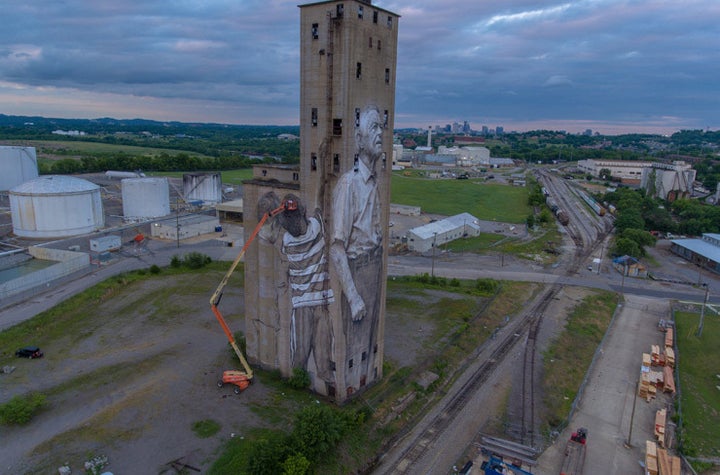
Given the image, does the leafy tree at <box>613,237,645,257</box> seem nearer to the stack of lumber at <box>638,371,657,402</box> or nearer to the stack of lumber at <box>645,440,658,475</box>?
the stack of lumber at <box>638,371,657,402</box>

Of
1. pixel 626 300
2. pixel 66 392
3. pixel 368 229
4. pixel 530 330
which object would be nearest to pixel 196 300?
pixel 66 392

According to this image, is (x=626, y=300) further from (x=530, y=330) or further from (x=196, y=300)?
(x=196, y=300)

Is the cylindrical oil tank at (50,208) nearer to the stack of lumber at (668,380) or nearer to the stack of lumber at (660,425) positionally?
the stack of lumber at (660,425)

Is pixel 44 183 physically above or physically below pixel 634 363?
above

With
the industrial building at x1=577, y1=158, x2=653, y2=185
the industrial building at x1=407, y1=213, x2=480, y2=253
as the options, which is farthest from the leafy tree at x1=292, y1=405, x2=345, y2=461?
the industrial building at x1=577, y1=158, x2=653, y2=185

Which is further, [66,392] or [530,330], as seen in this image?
[530,330]

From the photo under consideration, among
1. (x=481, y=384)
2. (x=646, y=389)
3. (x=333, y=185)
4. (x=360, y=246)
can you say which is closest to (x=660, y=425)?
(x=646, y=389)

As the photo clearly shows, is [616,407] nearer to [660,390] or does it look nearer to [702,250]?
[660,390]
